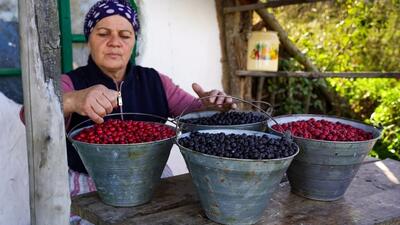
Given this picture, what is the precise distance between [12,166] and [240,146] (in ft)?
5.88

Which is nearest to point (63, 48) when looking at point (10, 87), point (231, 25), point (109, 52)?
point (10, 87)

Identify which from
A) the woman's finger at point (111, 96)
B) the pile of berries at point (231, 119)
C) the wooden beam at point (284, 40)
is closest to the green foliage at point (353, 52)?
the wooden beam at point (284, 40)

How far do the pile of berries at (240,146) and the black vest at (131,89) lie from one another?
0.81 meters

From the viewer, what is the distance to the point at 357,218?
164cm

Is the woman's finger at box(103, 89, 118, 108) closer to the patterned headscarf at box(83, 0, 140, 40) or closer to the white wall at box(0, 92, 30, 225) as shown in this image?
the patterned headscarf at box(83, 0, 140, 40)

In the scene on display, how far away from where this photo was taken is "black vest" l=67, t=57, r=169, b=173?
7.26ft

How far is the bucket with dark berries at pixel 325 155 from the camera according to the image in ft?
5.39

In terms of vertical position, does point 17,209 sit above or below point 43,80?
below

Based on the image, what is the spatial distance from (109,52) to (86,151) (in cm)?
73

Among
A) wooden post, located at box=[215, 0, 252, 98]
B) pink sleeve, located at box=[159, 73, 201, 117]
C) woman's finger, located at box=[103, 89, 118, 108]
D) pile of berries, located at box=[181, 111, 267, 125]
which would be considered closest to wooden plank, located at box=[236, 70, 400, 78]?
wooden post, located at box=[215, 0, 252, 98]

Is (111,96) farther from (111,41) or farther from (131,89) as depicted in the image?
(131,89)

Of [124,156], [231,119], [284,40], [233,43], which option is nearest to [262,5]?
[233,43]

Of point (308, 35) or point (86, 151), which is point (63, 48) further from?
point (308, 35)

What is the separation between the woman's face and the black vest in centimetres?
8
